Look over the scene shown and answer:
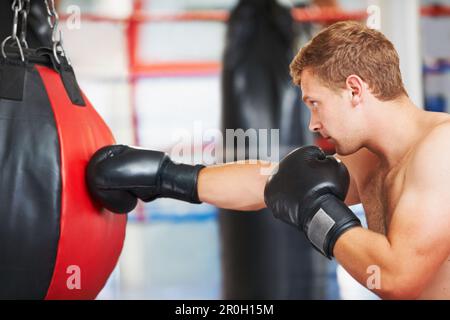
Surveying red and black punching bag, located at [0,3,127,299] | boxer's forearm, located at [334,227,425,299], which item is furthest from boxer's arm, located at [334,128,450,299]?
red and black punching bag, located at [0,3,127,299]

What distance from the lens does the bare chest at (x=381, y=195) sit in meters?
1.54

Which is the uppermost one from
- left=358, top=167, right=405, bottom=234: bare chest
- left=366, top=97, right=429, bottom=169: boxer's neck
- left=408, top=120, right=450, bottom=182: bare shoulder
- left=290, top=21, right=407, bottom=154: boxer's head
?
left=290, top=21, right=407, bottom=154: boxer's head

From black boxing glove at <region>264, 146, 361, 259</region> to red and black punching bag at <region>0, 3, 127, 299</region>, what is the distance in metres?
0.41

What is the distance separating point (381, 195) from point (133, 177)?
2.00 feet

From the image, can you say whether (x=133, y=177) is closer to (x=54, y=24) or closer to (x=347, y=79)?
(x=54, y=24)

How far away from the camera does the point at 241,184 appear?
5.91 feet

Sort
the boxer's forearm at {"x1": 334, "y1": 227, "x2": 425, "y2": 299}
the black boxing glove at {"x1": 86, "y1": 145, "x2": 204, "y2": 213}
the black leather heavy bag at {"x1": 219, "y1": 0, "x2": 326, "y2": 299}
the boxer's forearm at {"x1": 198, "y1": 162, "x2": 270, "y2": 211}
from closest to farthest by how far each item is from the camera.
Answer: the boxer's forearm at {"x1": 334, "y1": 227, "x2": 425, "y2": 299} < the black boxing glove at {"x1": 86, "y1": 145, "x2": 204, "y2": 213} < the boxer's forearm at {"x1": 198, "y1": 162, "x2": 270, "y2": 211} < the black leather heavy bag at {"x1": 219, "y1": 0, "x2": 326, "y2": 299}

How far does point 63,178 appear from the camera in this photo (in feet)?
4.73

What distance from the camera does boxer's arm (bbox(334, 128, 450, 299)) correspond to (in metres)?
1.33

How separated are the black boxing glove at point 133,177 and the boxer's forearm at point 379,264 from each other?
454 mm

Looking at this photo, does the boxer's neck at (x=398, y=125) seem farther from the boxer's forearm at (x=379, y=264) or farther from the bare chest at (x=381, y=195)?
the boxer's forearm at (x=379, y=264)

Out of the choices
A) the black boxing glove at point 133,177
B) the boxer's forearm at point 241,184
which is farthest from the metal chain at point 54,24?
the boxer's forearm at point 241,184

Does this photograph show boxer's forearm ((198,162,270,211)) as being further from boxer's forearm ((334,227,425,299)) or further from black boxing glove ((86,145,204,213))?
boxer's forearm ((334,227,425,299))

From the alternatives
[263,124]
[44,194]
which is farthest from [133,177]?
[263,124]
